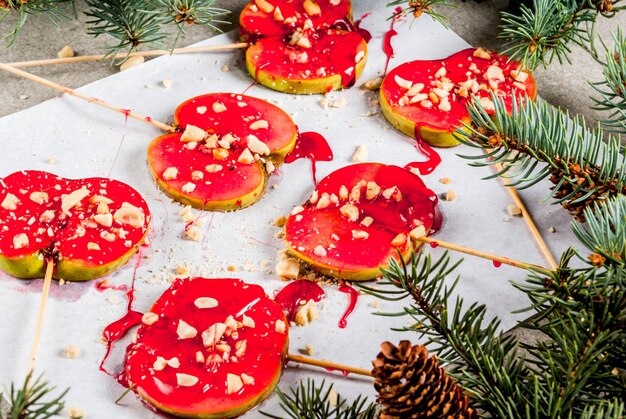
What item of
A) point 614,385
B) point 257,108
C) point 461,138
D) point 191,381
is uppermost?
point 461,138

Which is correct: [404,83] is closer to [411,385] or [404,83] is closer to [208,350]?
[208,350]

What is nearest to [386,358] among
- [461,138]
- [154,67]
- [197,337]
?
[461,138]

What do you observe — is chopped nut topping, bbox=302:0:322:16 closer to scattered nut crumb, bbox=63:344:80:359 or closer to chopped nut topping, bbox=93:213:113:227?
chopped nut topping, bbox=93:213:113:227

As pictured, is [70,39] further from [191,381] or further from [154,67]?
[191,381]

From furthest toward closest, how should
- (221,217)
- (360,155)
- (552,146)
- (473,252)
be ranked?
(360,155), (221,217), (473,252), (552,146)

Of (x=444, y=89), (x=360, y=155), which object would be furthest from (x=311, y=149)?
(x=444, y=89)

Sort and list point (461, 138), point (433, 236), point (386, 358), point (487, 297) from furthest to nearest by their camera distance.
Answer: point (433, 236)
point (487, 297)
point (461, 138)
point (386, 358)

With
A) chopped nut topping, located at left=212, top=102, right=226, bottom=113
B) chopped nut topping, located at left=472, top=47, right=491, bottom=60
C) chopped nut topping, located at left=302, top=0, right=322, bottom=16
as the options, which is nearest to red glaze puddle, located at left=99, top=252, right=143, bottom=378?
chopped nut topping, located at left=212, top=102, right=226, bottom=113

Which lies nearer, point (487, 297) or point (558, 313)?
point (558, 313)
